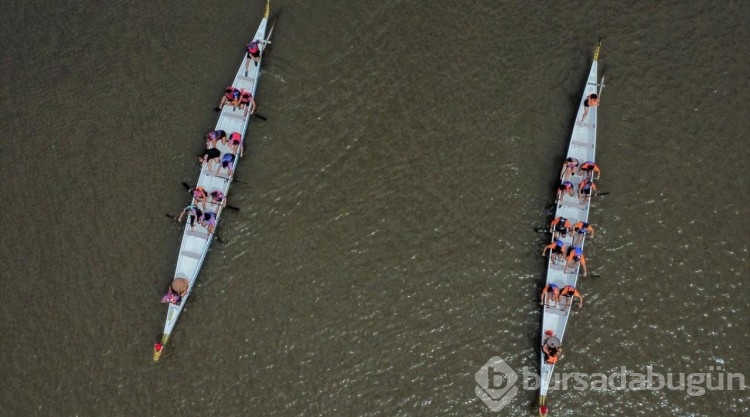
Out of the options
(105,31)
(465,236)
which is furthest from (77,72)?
(465,236)

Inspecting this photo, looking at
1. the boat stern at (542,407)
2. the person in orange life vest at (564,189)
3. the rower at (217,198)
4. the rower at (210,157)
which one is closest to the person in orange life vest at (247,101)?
the rower at (210,157)

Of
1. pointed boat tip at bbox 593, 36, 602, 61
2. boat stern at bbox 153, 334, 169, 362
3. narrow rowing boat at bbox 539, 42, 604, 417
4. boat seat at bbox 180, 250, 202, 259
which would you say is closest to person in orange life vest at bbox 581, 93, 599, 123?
narrow rowing boat at bbox 539, 42, 604, 417

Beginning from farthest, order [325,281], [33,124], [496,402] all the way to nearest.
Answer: [33,124] < [325,281] < [496,402]

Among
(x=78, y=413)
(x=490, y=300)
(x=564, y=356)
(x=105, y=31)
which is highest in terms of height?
(x=105, y=31)

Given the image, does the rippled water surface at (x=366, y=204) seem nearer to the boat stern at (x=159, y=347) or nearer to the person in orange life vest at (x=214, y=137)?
the boat stern at (x=159, y=347)

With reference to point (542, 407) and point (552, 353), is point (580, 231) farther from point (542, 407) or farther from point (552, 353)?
point (542, 407)

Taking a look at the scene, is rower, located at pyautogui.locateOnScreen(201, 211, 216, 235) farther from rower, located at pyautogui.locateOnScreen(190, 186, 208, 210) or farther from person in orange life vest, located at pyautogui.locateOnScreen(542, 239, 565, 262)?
person in orange life vest, located at pyautogui.locateOnScreen(542, 239, 565, 262)

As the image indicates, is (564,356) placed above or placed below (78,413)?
above

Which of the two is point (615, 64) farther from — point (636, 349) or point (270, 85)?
point (270, 85)
